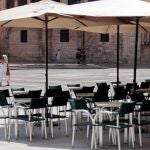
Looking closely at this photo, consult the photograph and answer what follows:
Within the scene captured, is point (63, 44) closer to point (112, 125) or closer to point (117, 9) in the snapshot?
point (117, 9)

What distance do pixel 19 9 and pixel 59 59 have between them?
4009cm

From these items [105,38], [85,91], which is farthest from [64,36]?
[85,91]

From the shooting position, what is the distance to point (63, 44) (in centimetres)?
5325

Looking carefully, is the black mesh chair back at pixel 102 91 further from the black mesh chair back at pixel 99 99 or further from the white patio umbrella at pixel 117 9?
the white patio umbrella at pixel 117 9

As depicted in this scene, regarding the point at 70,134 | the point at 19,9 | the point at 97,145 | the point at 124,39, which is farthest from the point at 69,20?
the point at 124,39

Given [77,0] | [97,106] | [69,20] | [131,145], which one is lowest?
[131,145]

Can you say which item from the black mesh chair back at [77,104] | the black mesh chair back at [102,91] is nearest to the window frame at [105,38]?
the black mesh chair back at [102,91]

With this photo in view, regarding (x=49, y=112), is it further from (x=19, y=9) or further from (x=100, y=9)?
(x=100, y=9)

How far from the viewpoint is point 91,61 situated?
5241cm

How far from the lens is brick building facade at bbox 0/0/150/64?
2031 inches

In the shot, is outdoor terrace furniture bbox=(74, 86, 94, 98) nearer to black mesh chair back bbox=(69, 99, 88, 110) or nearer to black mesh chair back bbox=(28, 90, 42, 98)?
black mesh chair back bbox=(28, 90, 42, 98)

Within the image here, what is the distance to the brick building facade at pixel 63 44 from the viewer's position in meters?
51.6

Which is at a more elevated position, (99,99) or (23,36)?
(23,36)

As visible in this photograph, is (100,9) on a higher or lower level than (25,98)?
higher
